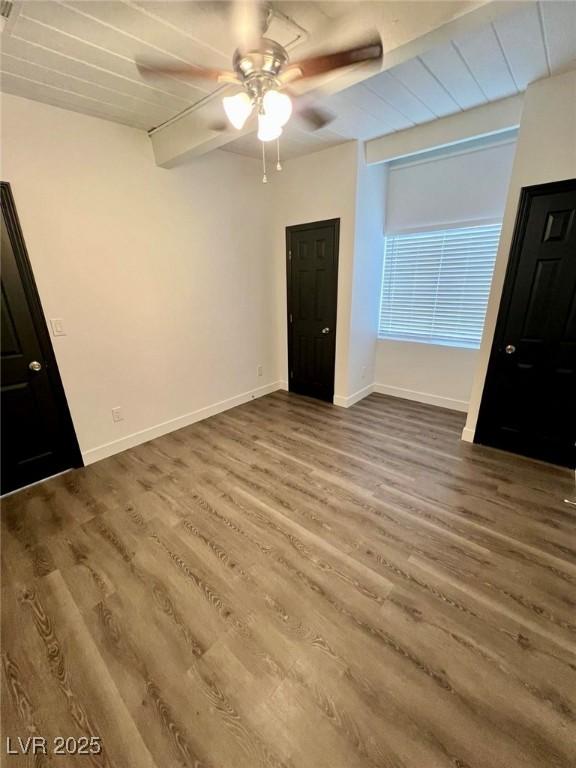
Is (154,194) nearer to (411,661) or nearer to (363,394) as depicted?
(363,394)

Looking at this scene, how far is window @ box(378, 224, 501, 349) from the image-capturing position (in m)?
3.24

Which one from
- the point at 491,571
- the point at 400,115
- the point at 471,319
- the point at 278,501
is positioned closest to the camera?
the point at 491,571

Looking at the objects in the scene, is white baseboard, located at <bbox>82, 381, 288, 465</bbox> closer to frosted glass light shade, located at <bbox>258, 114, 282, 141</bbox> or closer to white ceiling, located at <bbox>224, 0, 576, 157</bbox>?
frosted glass light shade, located at <bbox>258, 114, 282, 141</bbox>

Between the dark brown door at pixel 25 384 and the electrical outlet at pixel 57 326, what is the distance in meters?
0.06

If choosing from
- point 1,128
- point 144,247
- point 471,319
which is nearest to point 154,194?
point 144,247

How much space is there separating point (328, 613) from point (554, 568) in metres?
1.28

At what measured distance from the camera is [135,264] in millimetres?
2744

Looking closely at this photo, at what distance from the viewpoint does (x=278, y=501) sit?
2238mm

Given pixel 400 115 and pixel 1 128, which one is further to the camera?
pixel 400 115

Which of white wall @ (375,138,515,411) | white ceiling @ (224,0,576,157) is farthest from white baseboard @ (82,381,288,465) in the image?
white ceiling @ (224,0,576,157)

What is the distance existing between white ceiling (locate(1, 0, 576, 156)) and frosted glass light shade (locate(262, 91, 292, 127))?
1.20 ft

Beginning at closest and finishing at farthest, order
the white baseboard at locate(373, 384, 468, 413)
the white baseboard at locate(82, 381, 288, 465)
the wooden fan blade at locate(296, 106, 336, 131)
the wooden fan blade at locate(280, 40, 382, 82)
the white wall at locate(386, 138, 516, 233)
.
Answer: the wooden fan blade at locate(280, 40, 382, 82), the wooden fan blade at locate(296, 106, 336, 131), the white baseboard at locate(82, 381, 288, 465), the white wall at locate(386, 138, 516, 233), the white baseboard at locate(373, 384, 468, 413)

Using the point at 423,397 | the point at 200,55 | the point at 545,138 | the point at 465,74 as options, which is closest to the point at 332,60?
the point at 200,55

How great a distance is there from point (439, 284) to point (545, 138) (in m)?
1.51
